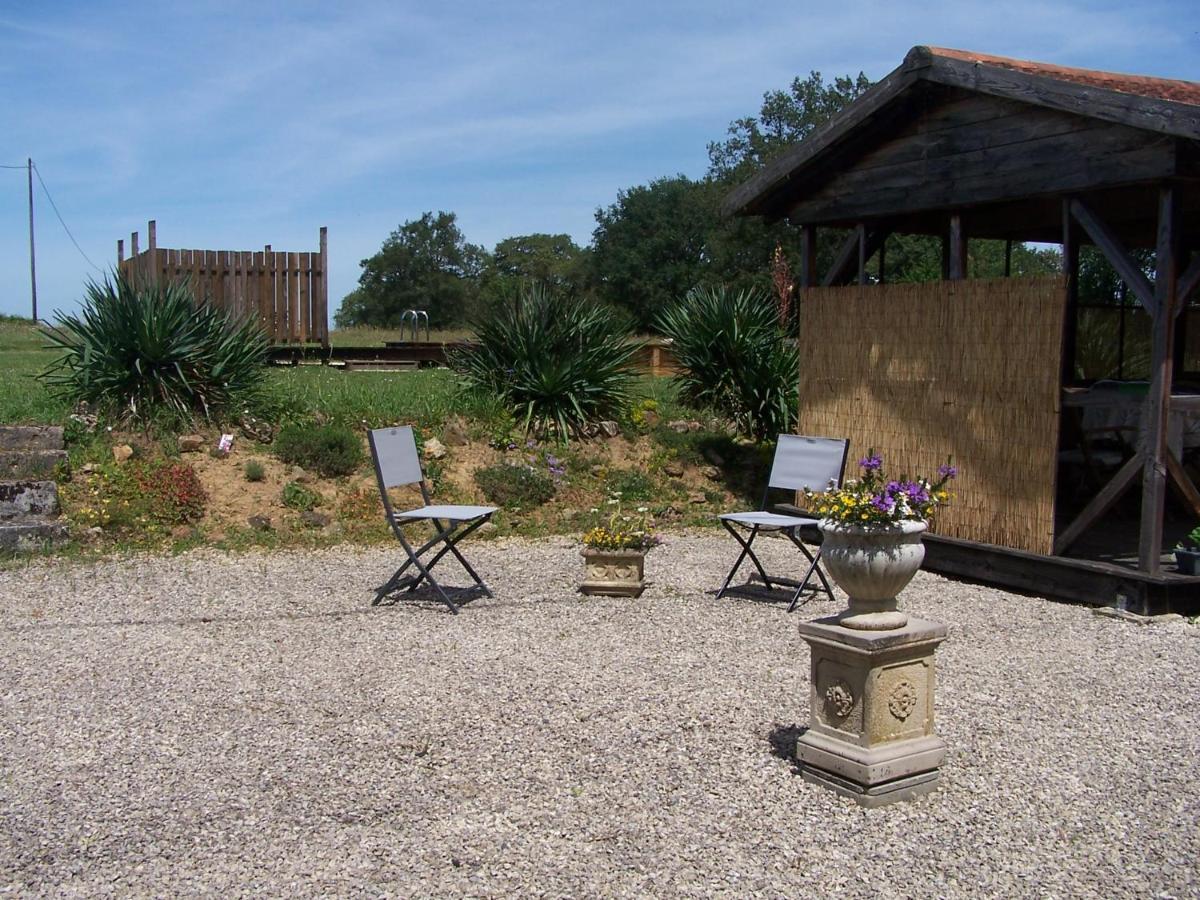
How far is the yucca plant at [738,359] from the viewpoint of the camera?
1177cm

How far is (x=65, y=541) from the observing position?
27.7 ft

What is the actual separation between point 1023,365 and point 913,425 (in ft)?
3.35

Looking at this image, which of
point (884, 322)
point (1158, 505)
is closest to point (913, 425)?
point (884, 322)

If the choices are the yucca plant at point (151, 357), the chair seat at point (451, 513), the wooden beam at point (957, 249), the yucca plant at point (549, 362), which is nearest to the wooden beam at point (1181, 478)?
the wooden beam at point (957, 249)

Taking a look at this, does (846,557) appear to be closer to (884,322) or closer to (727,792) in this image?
(727,792)

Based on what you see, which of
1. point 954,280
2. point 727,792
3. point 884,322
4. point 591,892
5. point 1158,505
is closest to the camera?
point 591,892

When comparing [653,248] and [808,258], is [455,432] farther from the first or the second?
[653,248]

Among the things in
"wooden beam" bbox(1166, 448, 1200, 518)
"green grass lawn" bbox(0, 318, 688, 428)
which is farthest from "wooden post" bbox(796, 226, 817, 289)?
"wooden beam" bbox(1166, 448, 1200, 518)

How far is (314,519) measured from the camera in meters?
9.24

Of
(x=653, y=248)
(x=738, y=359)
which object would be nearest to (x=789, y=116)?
(x=653, y=248)

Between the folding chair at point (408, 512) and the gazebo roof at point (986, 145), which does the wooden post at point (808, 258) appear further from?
the folding chair at point (408, 512)

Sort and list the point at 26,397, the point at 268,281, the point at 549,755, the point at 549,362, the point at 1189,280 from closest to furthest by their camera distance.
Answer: the point at 549,755 → the point at 1189,280 → the point at 26,397 → the point at 549,362 → the point at 268,281

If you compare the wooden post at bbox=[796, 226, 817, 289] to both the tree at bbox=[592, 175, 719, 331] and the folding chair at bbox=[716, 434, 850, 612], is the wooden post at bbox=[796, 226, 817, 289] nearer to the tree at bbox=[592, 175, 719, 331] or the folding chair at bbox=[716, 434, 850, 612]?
the folding chair at bbox=[716, 434, 850, 612]

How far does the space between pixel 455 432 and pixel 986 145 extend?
5290 millimetres
